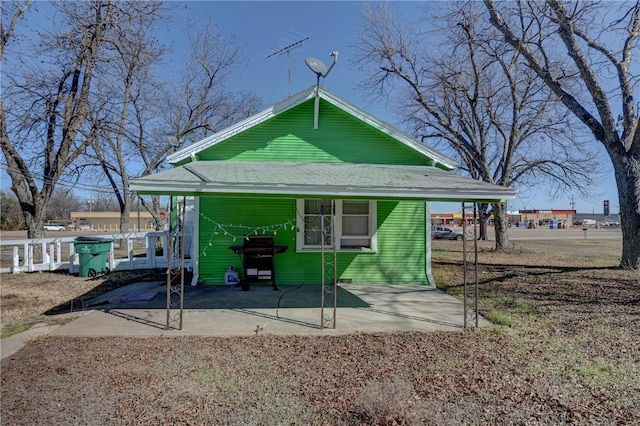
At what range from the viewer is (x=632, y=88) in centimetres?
948

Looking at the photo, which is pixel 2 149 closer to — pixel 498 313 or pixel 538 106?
pixel 498 313

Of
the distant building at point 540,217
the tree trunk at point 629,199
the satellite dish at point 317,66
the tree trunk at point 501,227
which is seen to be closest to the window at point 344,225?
the satellite dish at point 317,66

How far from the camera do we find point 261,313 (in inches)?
233

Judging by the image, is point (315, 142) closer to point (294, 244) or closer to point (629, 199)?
point (294, 244)

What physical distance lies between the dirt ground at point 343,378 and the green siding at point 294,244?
3360mm

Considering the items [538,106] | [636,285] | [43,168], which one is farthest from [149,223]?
[636,285]

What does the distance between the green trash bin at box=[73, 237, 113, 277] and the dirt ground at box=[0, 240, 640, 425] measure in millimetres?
5986

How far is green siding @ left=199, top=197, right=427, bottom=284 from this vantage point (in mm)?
8094

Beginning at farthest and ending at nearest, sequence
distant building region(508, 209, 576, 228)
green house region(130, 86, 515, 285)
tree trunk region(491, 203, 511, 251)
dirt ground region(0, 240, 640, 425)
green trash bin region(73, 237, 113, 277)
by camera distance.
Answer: distant building region(508, 209, 576, 228) → tree trunk region(491, 203, 511, 251) → green trash bin region(73, 237, 113, 277) → green house region(130, 86, 515, 285) → dirt ground region(0, 240, 640, 425)

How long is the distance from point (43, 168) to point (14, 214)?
180 ft

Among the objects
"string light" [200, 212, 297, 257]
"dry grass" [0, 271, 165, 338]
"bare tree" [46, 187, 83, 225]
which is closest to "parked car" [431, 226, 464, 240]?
"string light" [200, 212, 297, 257]

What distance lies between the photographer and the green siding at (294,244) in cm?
809

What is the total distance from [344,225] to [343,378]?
17.2 feet

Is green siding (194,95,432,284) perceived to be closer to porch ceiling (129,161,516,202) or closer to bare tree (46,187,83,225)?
porch ceiling (129,161,516,202)
